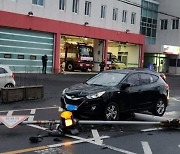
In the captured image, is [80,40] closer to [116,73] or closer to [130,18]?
[130,18]

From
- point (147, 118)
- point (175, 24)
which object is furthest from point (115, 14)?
point (147, 118)

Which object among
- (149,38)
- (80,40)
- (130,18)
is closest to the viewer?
(80,40)

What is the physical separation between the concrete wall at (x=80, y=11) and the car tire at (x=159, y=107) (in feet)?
71.0

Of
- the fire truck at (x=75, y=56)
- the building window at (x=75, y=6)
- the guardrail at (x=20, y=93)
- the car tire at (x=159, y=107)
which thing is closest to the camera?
the car tire at (x=159, y=107)

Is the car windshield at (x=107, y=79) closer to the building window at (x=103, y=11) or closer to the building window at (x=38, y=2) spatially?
the building window at (x=38, y=2)

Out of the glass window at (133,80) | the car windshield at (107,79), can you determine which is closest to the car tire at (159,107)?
the glass window at (133,80)

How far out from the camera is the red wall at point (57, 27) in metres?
32.0

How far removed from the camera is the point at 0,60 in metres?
31.8

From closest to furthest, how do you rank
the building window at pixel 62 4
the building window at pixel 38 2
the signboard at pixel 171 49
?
the building window at pixel 38 2, the building window at pixel 62 4, the signboard at pixel 171 49

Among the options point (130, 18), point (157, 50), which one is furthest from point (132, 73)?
point (157, 50)

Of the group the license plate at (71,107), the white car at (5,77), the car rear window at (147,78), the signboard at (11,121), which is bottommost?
the signboard at (11,121)

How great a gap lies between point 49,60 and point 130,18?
1582 cm

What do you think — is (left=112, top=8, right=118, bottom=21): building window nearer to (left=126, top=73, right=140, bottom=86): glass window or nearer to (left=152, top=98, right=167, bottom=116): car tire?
(left=152, top=98, right=167, bottom=116): car tire

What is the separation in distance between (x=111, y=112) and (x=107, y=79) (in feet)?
4.50
